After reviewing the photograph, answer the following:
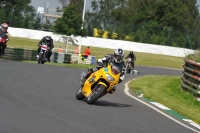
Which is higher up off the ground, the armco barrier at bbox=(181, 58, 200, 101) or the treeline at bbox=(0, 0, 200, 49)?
the treeline at bbox=(0, 0, 200, 49)

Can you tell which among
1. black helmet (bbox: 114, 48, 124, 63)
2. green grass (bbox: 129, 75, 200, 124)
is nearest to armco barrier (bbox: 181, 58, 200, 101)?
green grass (bbox: 129, 75, 200, 124)

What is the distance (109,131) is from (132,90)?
32.7 feet

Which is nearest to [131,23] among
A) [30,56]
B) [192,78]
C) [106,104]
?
[30,56]

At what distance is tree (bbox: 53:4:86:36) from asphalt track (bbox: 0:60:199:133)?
30.2 metres

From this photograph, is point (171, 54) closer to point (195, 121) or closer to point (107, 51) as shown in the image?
point (107, 51)

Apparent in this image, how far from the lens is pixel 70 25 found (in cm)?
4709

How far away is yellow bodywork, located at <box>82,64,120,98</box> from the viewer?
42.2 ft

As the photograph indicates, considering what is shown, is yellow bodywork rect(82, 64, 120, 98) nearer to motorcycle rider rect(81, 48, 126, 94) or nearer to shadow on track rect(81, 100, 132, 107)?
motorcycle rider rect(81, 48, 126, 94)

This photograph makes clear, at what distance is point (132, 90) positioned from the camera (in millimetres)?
19188

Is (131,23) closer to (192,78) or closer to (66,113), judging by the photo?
(192,78)

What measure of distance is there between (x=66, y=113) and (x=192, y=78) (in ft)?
28.4

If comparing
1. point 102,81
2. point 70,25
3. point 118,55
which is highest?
point 70,25

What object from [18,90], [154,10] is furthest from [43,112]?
[154,10]

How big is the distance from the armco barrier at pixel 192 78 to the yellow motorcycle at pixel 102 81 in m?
4.68
